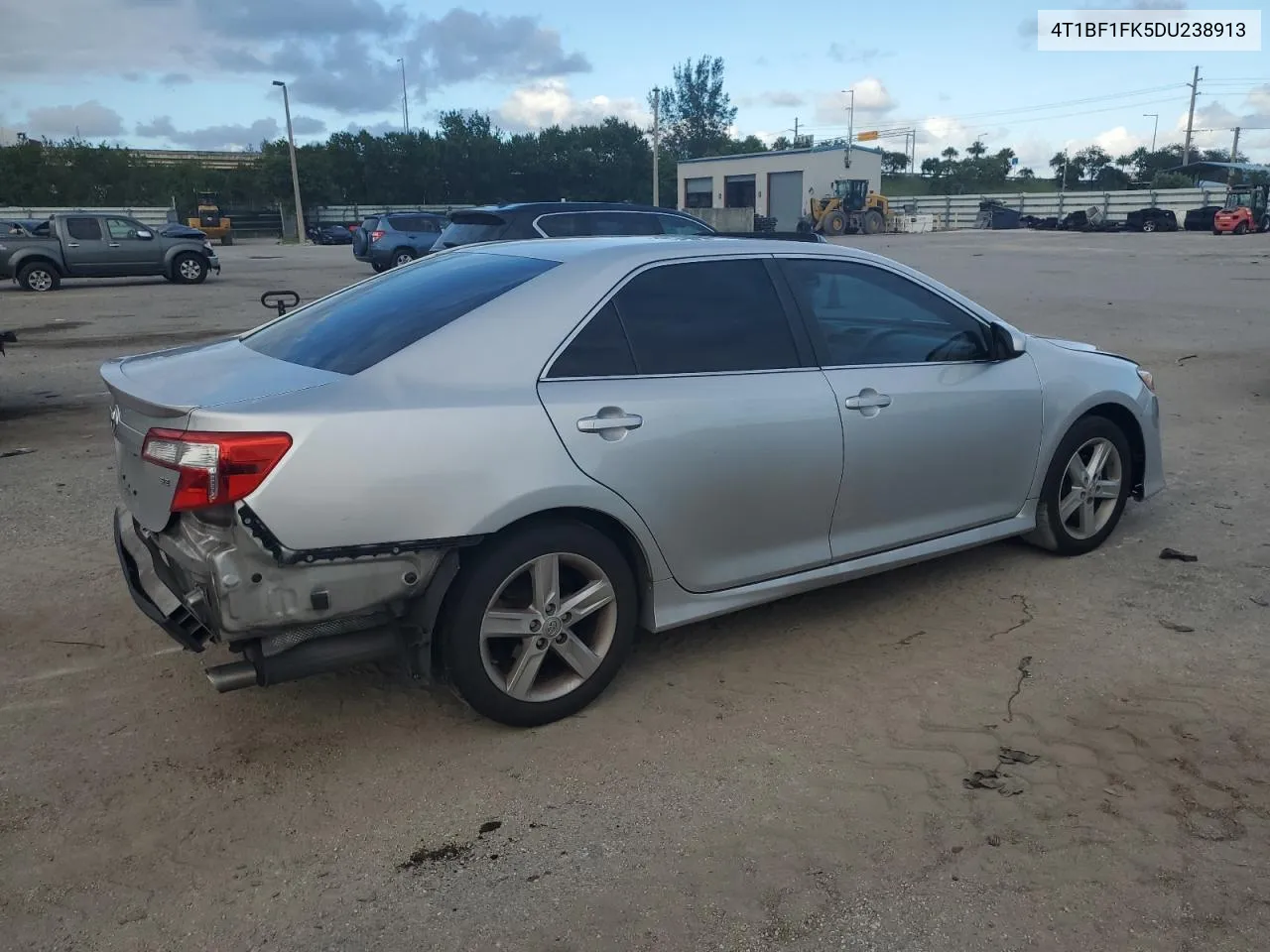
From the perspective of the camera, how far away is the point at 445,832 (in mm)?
2953

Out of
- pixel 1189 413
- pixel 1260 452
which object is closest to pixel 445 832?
pixel 1260 452

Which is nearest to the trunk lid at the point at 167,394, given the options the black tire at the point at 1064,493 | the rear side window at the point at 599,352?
the rear side window at the point at 599,352

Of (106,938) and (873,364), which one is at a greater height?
(873,364)

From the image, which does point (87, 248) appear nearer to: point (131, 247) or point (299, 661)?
point (131, 247)

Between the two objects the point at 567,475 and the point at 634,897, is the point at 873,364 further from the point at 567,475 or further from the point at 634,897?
the point at 634,897

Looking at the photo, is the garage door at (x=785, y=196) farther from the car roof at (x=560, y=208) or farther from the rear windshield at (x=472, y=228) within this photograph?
the car roof at (x=560, y=208)

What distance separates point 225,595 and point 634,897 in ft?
4.73

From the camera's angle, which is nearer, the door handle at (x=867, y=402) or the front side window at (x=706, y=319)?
the front side window at (x=706, y=319)

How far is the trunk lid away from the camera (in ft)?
10.1

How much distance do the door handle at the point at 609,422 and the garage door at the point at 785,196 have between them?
6711 centimetres

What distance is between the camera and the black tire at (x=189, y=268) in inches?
912

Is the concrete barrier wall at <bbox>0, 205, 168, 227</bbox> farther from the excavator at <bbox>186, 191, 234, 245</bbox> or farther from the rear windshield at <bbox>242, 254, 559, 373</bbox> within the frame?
the rear windshield at <bbox>242, 254, 559, 373</bbox>

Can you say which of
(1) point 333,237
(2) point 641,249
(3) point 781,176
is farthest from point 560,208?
(3) point 781,176

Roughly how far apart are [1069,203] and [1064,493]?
70.9 meters
